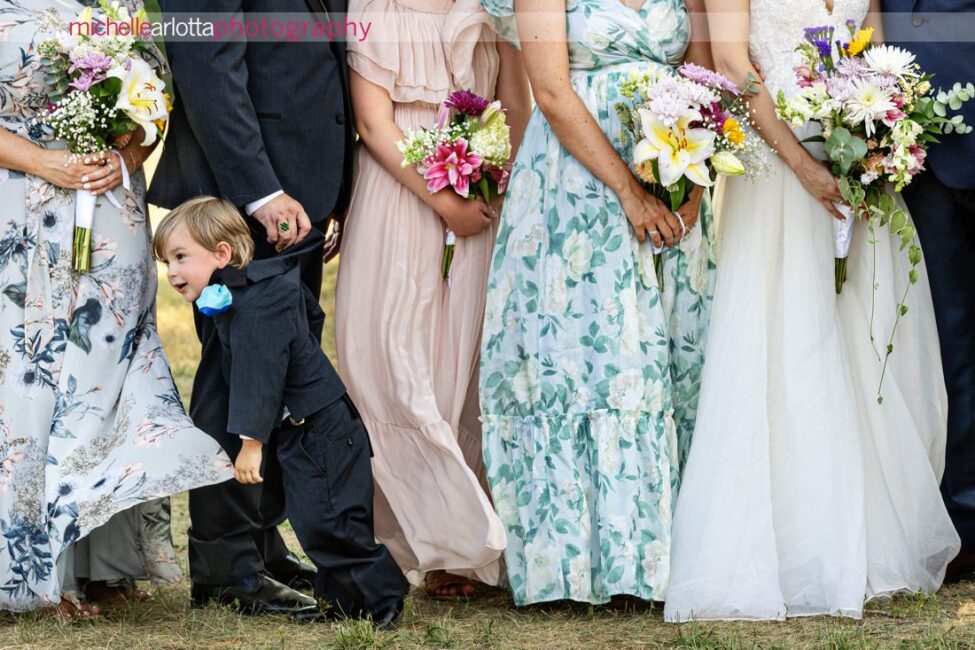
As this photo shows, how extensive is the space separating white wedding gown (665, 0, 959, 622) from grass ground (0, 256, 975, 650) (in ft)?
0.42

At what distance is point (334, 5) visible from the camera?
16.3 ft

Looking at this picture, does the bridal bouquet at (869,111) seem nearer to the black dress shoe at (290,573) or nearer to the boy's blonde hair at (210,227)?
the boy's blonde hair at (210,227)

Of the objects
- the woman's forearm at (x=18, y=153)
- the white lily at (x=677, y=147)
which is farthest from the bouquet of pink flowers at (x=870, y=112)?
the woman's forearm at (x=18, y=153)

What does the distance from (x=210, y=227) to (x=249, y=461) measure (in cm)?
78

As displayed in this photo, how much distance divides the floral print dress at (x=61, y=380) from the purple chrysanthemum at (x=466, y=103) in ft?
3.88

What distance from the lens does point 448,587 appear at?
16.9 ft

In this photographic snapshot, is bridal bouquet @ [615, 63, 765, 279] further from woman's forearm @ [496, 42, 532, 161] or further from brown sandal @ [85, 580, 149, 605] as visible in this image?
brown sandal @ [85, 580, 149, 605]

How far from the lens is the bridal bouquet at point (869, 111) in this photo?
449 cm

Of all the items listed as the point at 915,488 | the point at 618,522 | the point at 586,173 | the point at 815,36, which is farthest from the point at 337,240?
the point at 915,488

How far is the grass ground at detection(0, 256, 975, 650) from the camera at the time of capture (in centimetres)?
421

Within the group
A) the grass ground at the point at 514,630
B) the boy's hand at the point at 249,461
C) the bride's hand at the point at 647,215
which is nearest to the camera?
the grass ground at the point at 514,630

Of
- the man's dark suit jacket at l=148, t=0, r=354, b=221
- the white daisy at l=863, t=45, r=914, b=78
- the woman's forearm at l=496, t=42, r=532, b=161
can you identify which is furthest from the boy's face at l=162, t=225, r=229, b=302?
the white daisy at l=863, t=45, r=914, b=78

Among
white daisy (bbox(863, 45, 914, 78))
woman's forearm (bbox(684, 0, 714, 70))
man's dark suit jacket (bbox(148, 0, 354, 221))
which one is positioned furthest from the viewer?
woman's forearm (bbox(684, 0, 714, 70))

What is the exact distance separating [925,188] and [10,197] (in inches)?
124
